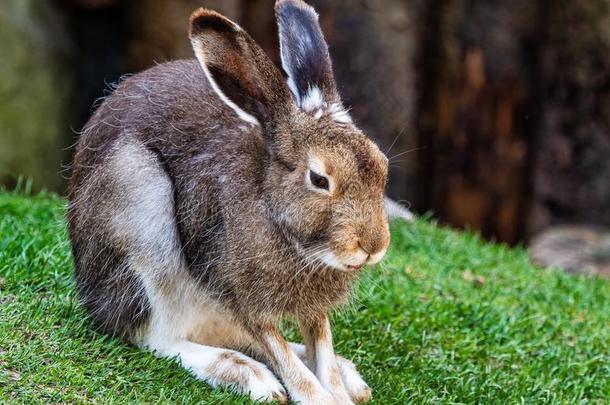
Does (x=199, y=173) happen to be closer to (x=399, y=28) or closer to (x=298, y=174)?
(x=298, y=174)

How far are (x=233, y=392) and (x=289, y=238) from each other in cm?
74

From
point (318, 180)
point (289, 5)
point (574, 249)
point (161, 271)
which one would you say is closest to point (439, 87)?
point (574, 249)

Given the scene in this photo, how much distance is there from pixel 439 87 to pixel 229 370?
5.93 metres

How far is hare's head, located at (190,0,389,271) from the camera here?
4.45 meters

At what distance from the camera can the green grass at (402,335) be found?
466 cm

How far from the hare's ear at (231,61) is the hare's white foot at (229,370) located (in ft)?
3.58

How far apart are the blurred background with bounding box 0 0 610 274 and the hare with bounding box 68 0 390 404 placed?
15.4ft

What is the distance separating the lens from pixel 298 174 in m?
4.61

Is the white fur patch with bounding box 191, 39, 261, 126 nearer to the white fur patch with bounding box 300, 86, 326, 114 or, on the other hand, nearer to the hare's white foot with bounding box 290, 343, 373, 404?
the white fur patch with bounding box 300, 86, 326, 114

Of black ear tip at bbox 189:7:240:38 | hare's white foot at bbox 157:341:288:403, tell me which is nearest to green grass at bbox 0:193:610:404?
hare's white foot at bbox 157:341:288:403

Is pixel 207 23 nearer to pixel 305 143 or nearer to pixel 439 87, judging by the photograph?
pixel 305 143

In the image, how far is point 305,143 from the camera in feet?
15.2

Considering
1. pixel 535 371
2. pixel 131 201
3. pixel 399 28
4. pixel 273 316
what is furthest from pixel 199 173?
pixel 399 28

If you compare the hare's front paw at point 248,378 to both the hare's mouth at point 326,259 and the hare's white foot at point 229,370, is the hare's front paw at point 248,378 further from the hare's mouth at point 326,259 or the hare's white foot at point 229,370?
the hare's mouth at point 326,259
